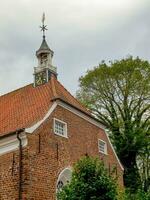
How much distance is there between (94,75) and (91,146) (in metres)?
11.8

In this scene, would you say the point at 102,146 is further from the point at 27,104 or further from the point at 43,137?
the point at 43,137

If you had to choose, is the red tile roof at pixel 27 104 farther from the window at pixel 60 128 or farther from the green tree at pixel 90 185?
the green tree at pixel 90 185

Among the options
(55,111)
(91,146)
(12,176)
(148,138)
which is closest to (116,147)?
(148,138)

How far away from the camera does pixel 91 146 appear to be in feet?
75.8

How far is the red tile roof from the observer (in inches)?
789

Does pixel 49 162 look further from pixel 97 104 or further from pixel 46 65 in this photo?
pixel 97 104

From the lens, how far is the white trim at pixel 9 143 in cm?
1836

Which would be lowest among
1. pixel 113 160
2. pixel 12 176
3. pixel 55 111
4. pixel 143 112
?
pixel 12 176

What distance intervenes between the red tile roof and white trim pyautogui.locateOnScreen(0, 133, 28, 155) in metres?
0.42

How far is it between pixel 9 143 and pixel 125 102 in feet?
52.8

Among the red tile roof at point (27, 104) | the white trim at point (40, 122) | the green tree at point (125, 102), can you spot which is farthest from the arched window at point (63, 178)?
the green tree at point (125, 102)

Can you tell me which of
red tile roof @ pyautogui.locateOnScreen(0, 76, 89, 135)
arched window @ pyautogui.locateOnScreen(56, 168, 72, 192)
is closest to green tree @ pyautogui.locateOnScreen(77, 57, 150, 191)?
red tile roof @ pyautogui.locateOnScreen(0, 76, 89, 135)

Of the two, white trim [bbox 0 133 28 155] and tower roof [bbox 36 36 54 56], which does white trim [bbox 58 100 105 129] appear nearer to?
white trim [bbox 0 133 28 155]

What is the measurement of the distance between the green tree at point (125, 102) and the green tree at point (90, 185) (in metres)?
16.3
